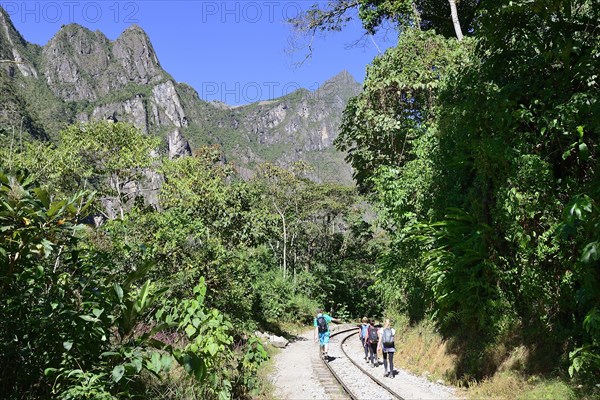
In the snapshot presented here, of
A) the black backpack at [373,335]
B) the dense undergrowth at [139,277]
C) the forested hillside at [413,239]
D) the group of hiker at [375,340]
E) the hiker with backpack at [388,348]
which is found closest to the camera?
the dense undergrowth at [139,277]

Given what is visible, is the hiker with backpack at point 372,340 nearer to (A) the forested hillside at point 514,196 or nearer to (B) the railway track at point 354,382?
(B) the railway track at point 354,382

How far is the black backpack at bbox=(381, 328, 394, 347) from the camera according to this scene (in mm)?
11445

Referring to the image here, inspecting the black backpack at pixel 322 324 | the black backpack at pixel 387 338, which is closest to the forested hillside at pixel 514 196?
the black backpack at pixel 387 338

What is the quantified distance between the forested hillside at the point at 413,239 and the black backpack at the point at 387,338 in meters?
→ 1.49

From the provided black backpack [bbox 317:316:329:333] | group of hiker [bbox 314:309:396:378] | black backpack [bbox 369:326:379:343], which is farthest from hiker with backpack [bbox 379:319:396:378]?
black backpack [bbox 317:316:329:333]

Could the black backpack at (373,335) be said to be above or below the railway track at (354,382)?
above

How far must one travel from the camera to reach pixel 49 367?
12.3 feet

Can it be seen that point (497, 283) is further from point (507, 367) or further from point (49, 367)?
point (49, 367)

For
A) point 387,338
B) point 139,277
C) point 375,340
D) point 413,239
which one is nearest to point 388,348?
point 387,338

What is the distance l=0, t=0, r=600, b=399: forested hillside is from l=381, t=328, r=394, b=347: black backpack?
1491 mm

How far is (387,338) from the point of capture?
38.0 feet

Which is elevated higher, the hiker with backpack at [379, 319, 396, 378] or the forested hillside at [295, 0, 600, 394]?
the forested hillside at [295, 0, 600, 394]

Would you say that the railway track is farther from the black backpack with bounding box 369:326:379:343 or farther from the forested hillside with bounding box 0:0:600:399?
the forested hillside with bounding box 0:0:600:399

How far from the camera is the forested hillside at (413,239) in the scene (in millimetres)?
3646
